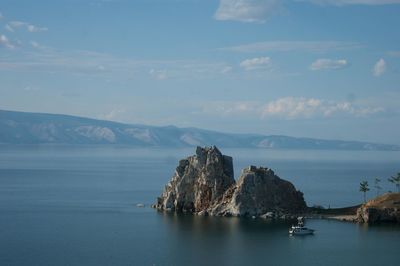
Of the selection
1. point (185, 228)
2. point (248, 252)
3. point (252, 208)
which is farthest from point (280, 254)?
point (252, 208)

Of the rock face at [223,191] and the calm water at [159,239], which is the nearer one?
the calm water at [159,239]

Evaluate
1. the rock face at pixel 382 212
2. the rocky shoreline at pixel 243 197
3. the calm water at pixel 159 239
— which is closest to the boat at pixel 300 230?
the calm water at pixel 159 239

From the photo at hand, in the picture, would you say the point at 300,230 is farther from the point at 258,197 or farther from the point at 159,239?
the point at 159,239

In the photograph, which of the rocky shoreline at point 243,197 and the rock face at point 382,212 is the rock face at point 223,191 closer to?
the rocky shoreline at point 243,197

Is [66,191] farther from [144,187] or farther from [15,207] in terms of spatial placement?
[15,207]

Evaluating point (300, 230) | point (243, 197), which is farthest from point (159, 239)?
point (243, 197)

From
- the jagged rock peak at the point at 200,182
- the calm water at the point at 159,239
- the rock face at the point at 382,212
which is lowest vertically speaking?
the calm water at the point at 159,239

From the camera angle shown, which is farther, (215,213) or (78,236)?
(215,213)
